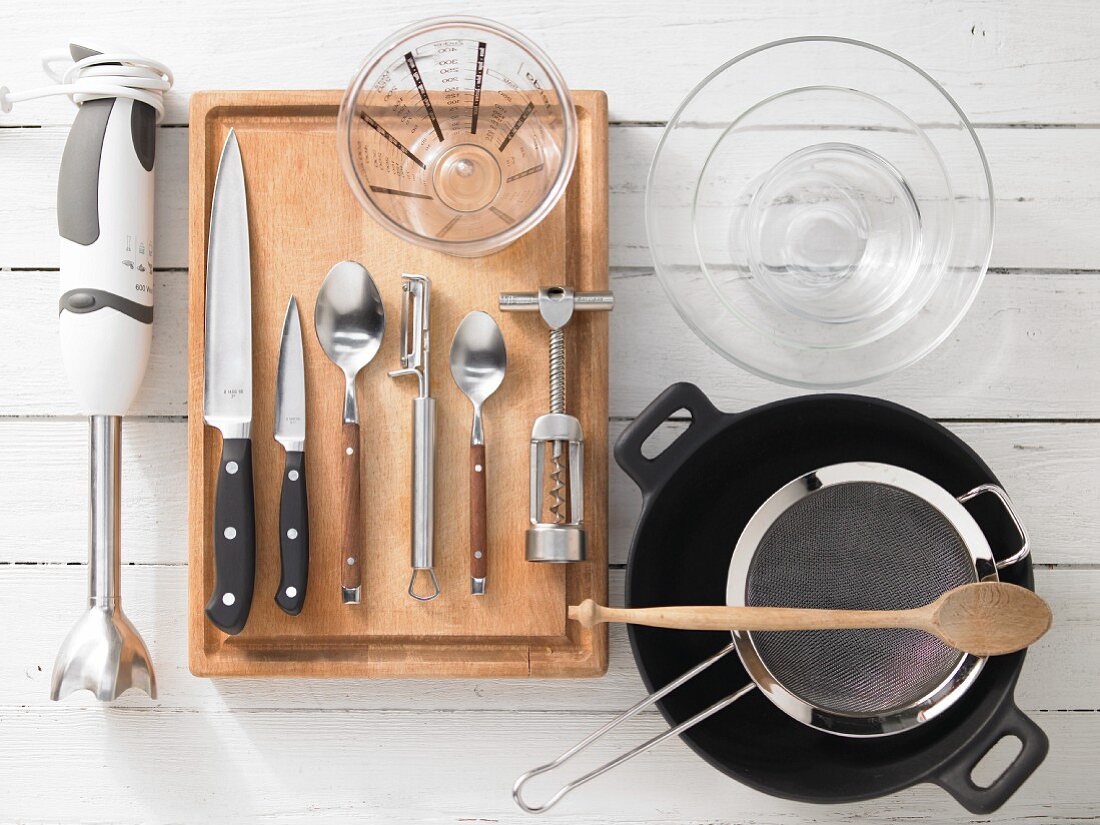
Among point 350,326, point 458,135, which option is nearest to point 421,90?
point 458,135

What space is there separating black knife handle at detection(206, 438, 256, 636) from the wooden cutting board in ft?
0.05

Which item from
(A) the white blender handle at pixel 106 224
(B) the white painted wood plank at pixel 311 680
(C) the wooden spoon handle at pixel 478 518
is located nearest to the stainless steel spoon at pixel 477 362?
(C) the wooden spoon handle at pixel 478 518

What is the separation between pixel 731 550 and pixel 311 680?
318 millimetres

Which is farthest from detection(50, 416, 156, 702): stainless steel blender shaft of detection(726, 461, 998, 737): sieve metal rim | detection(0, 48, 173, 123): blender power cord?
detection(726, 461, 998, 737): sieve metal rim

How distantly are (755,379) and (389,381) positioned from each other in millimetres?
264

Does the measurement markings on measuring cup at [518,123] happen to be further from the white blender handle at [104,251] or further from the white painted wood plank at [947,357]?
the white blender handle at [104,251]

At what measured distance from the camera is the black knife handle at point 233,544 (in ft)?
1.95

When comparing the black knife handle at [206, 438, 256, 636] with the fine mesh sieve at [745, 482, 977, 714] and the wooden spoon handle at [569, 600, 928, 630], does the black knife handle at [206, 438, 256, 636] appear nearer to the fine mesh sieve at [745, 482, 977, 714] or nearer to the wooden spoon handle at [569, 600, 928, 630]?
the wooden spoon handle at [569, 600, 928, 630]

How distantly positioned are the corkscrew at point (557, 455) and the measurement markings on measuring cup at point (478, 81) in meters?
0.13

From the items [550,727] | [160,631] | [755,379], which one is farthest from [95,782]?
[755,379]

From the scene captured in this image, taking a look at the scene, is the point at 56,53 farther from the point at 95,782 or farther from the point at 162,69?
the point at 95,782

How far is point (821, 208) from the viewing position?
0.63m

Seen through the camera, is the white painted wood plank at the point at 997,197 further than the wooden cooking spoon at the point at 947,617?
Yes

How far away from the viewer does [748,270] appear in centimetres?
62
